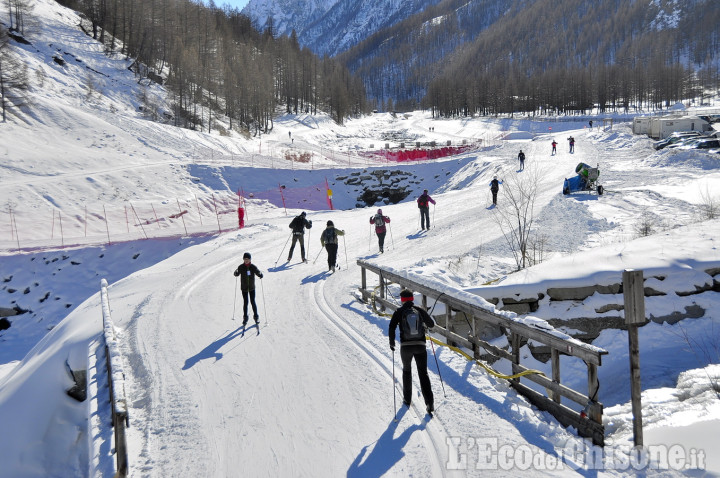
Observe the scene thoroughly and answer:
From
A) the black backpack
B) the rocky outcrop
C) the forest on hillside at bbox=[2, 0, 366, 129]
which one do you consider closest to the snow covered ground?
the black backpack

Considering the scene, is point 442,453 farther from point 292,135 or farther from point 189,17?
point 189,17

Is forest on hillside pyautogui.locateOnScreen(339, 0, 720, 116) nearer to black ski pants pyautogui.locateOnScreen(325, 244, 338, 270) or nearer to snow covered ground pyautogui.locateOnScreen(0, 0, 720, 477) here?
snow covered ground pyautogui.locateOnScreen(0, 0, 720, 477)

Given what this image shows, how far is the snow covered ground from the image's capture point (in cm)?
609

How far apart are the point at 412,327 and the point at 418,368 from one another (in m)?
0.62

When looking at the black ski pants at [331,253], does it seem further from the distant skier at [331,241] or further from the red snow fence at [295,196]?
the red snow fence at [295,196]

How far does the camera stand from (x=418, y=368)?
6996 millimetres

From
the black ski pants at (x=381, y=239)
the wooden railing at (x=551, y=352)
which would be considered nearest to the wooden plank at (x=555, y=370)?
the wooden railing at (x=551, y=352)

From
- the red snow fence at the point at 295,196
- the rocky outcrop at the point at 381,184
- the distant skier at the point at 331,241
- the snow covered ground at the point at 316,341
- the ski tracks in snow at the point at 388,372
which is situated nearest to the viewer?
the ski tracks in snow at the point at 388,372

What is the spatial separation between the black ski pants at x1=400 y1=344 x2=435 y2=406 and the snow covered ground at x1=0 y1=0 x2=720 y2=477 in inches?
10.6

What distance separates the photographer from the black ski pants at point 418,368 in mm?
6879

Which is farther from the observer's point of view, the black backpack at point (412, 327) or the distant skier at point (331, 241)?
the distant skier at point (331, 241)

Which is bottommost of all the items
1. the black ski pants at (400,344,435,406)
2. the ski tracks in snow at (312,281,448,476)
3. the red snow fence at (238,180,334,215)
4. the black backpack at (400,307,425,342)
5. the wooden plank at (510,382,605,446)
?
the wooden plank at (510,382,605,446)

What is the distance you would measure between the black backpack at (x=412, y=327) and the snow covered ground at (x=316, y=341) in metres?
1.09

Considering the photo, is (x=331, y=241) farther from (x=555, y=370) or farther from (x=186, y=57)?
(x=186, y=57)
